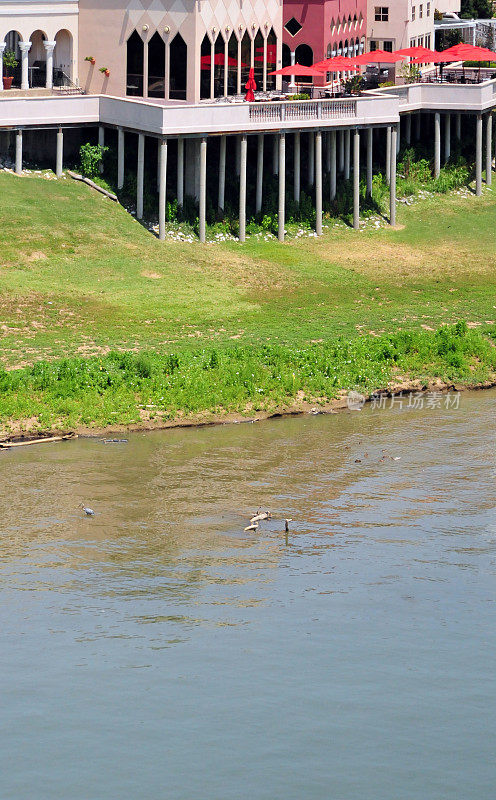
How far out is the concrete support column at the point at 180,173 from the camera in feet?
141

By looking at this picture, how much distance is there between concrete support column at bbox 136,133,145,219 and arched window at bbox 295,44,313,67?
407 inches

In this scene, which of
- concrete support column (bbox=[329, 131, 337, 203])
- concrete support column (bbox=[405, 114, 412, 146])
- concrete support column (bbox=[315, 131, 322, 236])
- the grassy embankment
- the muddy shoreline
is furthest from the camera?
concrete support column (bbox=[405, 114, 412, 146])

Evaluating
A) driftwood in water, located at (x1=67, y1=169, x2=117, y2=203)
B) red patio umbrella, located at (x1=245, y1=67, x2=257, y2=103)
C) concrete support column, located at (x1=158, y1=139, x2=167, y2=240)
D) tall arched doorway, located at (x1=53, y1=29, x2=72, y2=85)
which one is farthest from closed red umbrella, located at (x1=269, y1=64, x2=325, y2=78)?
driftwood in water, located at (x1=67, y1=169, x2=117, y2=203)

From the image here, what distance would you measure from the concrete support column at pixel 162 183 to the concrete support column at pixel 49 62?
6581 mm

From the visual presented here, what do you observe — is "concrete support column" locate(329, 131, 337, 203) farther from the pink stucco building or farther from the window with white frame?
the window with white frame

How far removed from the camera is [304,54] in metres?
50.8

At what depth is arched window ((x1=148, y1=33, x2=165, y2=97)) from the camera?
148 feet

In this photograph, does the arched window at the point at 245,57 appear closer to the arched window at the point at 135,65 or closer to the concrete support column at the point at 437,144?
the arched window at the point at 135,65

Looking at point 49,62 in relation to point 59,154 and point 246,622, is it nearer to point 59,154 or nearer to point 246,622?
point 59,154

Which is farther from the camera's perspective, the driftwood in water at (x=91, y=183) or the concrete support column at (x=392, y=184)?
the concrete support column at (x=392, y=184)

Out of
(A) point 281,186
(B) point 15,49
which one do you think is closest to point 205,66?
(A) point 281,186

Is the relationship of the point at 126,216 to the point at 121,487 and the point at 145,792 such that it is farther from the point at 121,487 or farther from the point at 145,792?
the point at 145,792

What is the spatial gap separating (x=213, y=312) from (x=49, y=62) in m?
13.2

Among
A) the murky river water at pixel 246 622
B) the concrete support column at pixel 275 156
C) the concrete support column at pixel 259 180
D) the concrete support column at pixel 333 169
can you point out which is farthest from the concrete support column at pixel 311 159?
the murky river water at pixel 246 622
